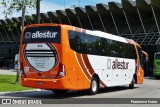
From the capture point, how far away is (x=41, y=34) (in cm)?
1812

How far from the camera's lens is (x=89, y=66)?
64.1 ft

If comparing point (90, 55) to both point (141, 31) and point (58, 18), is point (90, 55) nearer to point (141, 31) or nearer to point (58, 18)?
point (141, 31)

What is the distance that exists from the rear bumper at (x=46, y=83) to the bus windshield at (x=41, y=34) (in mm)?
1767

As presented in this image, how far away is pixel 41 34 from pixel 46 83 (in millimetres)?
2266

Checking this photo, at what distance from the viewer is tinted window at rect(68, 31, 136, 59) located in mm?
18438

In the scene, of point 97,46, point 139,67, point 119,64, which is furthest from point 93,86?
point 139,67

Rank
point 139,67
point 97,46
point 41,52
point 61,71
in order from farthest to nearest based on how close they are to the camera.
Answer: point 139,67
point 97,46
point 41,52
point 61,71

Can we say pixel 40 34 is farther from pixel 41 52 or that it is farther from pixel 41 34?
pixel 41 52

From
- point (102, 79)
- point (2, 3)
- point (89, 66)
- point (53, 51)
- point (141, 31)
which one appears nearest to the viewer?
point (53, 51)

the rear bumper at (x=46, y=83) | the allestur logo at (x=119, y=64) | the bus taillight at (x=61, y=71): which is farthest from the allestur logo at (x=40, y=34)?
the allestur logo at (x=119, y=64)

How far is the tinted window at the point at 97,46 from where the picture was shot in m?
18.4

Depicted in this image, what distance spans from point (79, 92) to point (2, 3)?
989 centimetres

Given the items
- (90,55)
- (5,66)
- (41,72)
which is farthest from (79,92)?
(5,66)

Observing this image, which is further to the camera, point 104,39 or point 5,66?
point 5,66
